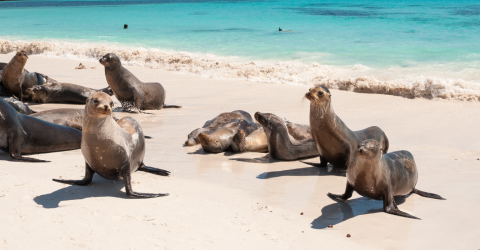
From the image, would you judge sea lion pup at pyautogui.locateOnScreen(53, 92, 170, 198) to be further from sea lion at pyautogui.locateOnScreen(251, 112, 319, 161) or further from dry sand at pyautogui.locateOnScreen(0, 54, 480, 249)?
sea lion at pyautogui.locateOnScreen(251, 112, 319, 161)

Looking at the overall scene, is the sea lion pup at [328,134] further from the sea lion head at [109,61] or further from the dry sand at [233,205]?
the sea lion head at [109,61]

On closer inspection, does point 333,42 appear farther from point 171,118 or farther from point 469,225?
point 469,225

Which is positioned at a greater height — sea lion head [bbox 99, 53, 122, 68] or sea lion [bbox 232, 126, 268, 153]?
sea lion head [bbox 99, 53, 122, 68]

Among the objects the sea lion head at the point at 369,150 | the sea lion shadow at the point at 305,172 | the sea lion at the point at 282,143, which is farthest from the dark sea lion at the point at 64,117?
the sea lion head at the point at 369,150

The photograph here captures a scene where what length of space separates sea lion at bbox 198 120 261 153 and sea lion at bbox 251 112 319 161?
0.55m

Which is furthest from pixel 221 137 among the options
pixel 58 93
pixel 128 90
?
pixel 58 93

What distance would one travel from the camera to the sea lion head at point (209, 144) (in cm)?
618

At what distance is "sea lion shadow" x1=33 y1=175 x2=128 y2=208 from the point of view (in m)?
4.00

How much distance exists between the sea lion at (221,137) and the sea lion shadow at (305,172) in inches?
43.7

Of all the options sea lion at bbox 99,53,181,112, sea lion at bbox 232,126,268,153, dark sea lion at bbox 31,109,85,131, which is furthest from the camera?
sea lion at bbox 99,53,181,112

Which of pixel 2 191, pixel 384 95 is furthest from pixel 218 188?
pixel 384 95

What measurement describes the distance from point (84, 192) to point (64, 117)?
9.48 feet

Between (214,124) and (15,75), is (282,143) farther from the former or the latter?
(15,75)

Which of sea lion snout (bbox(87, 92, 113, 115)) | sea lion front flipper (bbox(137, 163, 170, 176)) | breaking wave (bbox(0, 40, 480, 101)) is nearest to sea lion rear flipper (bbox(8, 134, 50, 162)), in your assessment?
sea lion front flipper (bbox(137, 163, 170, 176))
